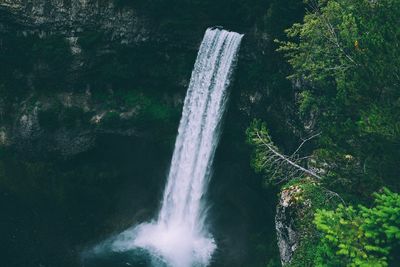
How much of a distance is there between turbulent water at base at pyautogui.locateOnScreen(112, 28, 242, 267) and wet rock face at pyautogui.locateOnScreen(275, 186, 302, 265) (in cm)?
779

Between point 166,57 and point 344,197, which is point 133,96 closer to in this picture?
point 166,57

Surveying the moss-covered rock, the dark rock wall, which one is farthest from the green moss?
the dark rock wall

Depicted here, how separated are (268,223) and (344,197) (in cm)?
1082

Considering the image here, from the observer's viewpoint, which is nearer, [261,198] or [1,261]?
[1,261]

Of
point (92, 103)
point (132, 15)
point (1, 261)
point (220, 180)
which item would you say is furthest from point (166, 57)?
point (1, 261)

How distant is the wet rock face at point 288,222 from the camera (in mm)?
16203

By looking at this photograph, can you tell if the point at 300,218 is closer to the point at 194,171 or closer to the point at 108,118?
the point at 194,171

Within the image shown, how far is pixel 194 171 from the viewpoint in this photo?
26.3m

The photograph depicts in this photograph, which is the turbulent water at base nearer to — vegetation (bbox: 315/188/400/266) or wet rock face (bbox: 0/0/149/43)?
wet rock face (bbox: 0/0/149/43)

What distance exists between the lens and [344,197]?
1412 centimetres

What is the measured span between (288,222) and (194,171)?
10566mm

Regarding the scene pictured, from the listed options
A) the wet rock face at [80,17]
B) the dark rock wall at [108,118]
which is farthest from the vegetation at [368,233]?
the wet rock face at [80,17]

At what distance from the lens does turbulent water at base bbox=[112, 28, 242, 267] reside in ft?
79.6

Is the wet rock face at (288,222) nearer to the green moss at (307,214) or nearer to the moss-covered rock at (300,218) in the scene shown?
the moss-covered rock at (300,218)
